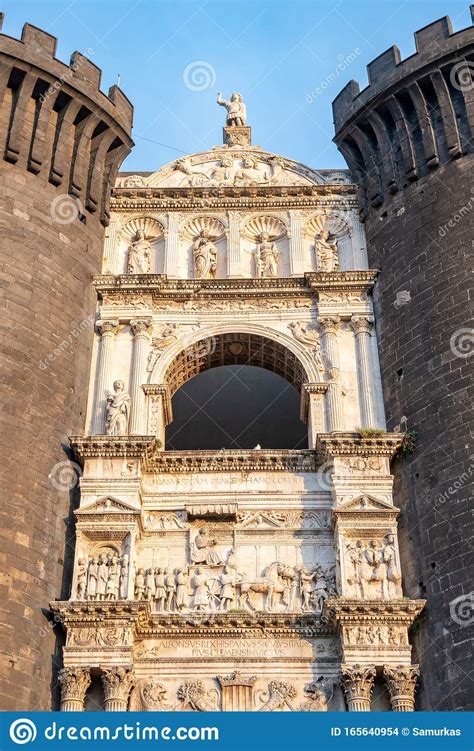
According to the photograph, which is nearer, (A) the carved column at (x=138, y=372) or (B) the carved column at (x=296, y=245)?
(A) the carved column at (x=138, y=372)

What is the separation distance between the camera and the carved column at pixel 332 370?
20.2 metres

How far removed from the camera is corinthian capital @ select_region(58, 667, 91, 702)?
55.0 ft

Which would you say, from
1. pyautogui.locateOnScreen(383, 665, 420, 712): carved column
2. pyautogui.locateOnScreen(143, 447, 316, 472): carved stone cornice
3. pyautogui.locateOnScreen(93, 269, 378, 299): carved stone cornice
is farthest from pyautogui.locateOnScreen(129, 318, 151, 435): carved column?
pyautogui.locateOnScreen(383, 665, 420, 712): carved column

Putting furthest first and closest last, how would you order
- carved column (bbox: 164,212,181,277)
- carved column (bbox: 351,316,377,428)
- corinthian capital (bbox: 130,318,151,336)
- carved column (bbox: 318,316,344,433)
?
carved column (bbox: 164,212,181,277) < corinthian capital (bbox: 130,318,151,336) < carved column (bbox: 351,316,377,428) < carved column (bbox: 318,316,344,433)

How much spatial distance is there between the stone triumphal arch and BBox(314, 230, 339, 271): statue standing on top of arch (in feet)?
0.13

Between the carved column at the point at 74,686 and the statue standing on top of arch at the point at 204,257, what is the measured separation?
9353mm

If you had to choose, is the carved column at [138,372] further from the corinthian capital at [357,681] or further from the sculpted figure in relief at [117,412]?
the corinthian capital at [357,681]

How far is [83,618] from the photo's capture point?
57.1 ft

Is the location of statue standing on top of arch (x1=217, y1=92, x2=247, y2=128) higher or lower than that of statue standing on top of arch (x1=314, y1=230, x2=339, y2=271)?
higher

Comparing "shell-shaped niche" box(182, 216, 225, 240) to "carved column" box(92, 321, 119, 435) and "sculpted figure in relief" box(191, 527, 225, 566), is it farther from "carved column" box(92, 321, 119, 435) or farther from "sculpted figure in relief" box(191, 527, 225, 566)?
"sculpted figure in relief" box(191, 527, 225, 566)

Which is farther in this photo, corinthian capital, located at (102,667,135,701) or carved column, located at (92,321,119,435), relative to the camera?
carved column, located at (92,321,119,435)

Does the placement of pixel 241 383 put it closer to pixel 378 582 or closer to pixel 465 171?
pixel 465 171

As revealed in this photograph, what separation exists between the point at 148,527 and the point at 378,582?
4306mm

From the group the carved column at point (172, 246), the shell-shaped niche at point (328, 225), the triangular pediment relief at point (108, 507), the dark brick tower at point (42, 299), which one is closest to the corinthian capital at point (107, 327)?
the dark brick tower at point (42, 299)
